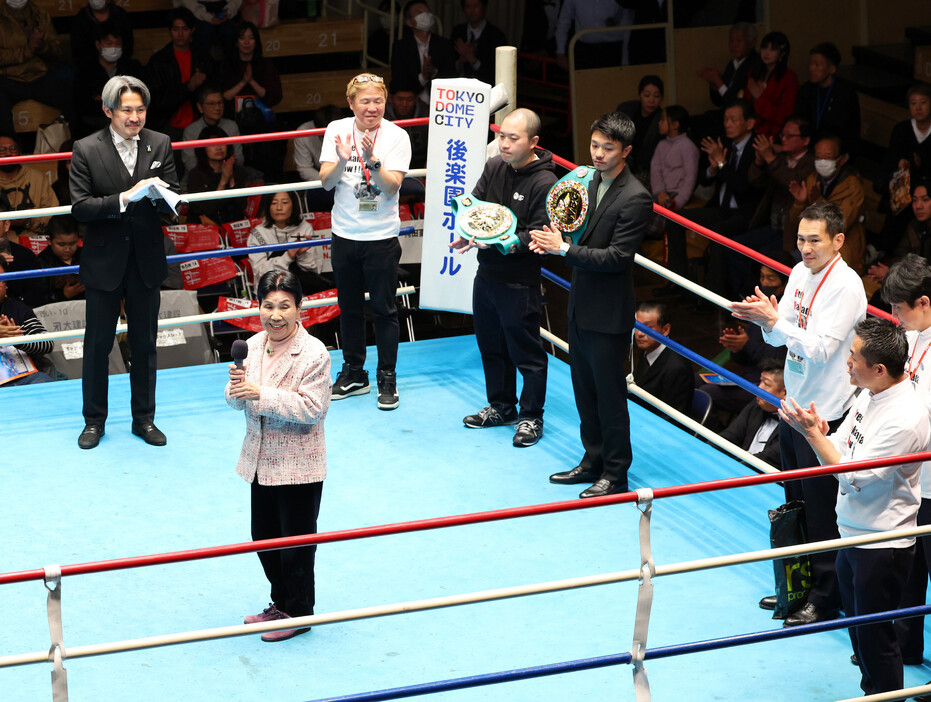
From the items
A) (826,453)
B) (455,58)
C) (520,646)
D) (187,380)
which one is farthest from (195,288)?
(826,453)

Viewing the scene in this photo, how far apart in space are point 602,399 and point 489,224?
35.4 inches

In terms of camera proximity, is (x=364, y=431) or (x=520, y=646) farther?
(x=364, y=431)

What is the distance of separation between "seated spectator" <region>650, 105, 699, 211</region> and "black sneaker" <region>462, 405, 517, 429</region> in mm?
4088

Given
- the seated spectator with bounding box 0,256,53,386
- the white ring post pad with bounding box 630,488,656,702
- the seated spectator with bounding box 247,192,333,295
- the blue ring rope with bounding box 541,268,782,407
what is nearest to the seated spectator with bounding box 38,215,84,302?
the seated spectator with bounding box 0,256,53,386

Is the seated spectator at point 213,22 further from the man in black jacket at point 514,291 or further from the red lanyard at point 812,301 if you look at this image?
the red lanyard at point 812,301

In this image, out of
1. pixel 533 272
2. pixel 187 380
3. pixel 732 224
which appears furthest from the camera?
pixel 732 224

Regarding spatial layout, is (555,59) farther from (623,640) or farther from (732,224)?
(623,640)

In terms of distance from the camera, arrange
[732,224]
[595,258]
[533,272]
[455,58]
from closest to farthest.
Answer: [595,258] → [533,272] → [732,224] → [455,58]

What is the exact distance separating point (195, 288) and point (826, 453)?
5.04m

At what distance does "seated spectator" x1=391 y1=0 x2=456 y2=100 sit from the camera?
9.66m

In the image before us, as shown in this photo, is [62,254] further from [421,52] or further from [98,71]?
[421,52]

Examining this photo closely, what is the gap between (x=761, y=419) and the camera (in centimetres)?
576

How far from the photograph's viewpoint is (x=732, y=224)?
855cm

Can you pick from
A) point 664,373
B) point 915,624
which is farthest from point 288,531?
point 664,373
